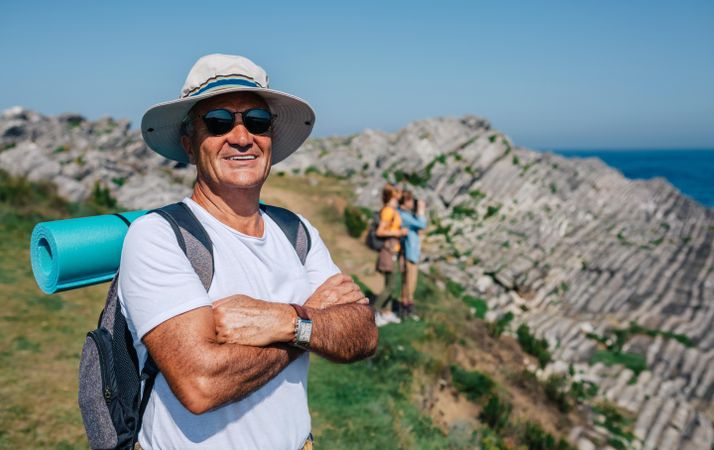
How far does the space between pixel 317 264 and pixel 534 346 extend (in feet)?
36.8

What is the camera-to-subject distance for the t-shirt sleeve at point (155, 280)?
167 centimetres

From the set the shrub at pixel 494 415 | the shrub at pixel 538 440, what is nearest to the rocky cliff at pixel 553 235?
the shrub at pixel 538 440

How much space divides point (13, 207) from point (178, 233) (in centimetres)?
1108

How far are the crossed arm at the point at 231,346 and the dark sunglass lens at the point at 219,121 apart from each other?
0.73m

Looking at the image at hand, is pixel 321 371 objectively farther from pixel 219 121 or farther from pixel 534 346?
pixel 534 346

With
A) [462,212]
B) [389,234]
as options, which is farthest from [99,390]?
[462,212]

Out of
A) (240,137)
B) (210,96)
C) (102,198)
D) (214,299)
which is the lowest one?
(102,198)

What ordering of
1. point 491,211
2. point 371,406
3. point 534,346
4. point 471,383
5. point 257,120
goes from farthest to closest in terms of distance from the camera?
point 491,211 < point 534,346 < point 471,383 < point 371,406 < point 257,120

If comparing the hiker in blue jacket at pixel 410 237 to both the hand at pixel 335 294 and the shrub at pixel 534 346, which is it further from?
the hand at pixel 335 294

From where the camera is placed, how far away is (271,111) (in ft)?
7.80

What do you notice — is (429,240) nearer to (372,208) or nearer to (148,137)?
(372,208)

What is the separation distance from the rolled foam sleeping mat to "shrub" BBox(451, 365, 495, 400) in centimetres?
656

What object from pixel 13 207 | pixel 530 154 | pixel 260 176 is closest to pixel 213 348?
pixel 260 176

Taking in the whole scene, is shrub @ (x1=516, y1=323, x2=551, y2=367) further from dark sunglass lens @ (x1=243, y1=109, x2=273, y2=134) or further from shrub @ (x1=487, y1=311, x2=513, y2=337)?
dark sunglass lens @ (x1=243, y1=109, x2=273, y2=134)
